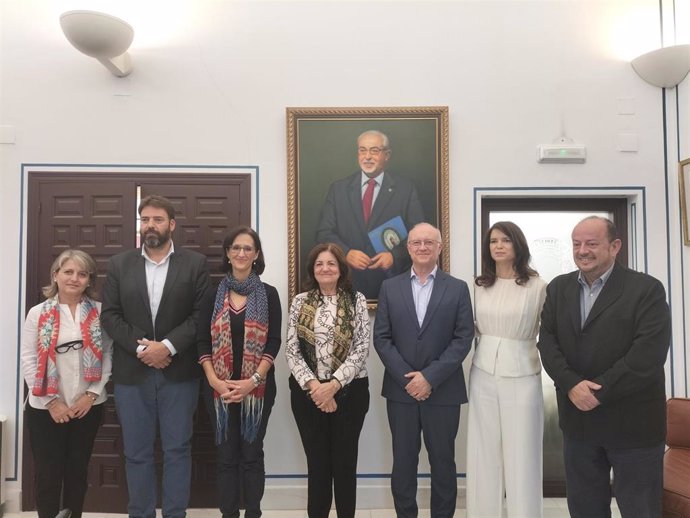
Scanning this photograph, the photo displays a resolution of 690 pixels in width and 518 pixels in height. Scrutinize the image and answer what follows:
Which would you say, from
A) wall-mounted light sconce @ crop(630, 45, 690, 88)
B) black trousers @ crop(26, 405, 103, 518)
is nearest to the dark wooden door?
black trousers @ crop(26, 405, 103, 518)

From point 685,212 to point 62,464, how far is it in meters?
3.77

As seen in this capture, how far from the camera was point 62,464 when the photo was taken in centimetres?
239

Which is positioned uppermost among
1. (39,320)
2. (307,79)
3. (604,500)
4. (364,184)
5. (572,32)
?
(572,32)

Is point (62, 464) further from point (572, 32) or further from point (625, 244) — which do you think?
point (572, 32)

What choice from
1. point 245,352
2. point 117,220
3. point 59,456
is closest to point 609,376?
point 245,352

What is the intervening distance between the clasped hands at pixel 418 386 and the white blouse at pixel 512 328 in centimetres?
31


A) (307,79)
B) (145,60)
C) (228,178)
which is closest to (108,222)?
(228,178)

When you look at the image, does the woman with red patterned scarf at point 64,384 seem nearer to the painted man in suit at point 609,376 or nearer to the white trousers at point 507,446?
the white trousers at point 507,446

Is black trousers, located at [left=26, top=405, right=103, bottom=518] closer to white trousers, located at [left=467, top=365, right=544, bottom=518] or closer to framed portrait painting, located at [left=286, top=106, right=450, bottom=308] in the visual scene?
framed portrait painting, located at [left=286, top=106, right=450, bottom=308]

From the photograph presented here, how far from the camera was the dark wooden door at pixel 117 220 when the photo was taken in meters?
3.05

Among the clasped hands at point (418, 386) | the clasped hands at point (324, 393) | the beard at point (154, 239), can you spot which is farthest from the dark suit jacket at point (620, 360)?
the beard at point (154, 239)

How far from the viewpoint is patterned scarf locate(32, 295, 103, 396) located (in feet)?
7.58

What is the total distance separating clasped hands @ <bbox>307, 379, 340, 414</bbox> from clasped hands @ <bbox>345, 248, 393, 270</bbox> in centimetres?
92

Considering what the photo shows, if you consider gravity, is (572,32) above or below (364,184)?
above
